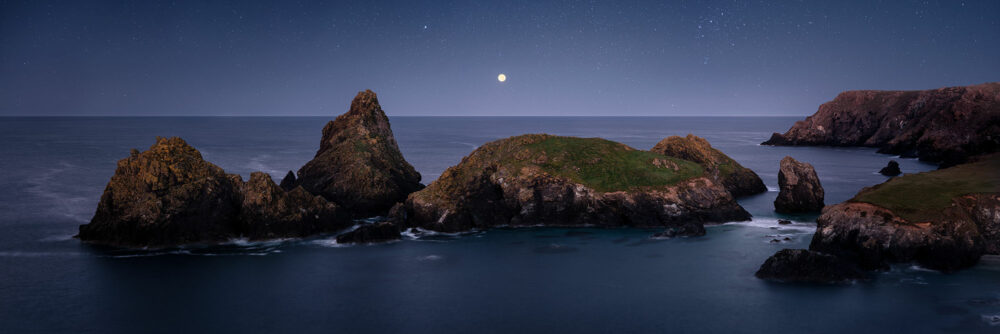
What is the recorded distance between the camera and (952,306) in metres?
32.8

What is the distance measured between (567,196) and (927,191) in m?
25.9

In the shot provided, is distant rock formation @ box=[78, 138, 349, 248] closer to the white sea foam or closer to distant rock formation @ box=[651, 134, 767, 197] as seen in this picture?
the white sea foam

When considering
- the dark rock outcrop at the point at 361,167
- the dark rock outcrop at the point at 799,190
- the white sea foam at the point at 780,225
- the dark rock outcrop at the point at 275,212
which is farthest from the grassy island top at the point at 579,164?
the dark rock outcrop at the point at 275,212

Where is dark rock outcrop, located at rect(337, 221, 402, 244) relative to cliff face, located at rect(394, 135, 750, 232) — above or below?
below

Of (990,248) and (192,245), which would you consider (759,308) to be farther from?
(192,245)

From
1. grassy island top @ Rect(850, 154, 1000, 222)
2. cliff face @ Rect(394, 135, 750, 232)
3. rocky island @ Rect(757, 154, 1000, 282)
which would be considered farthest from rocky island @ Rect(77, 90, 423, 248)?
grassy island top @ Rect(850, 154, 1000, 222)

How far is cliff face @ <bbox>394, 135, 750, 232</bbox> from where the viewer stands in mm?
52094

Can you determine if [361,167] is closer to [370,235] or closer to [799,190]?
[370,235]

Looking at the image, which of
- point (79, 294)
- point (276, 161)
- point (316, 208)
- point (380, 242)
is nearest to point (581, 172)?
point (380, 242)

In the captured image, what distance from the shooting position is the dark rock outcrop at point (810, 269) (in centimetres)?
3612

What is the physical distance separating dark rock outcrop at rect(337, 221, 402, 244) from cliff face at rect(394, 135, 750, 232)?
401 cm

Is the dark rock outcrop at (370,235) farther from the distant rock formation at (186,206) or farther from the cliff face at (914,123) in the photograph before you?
the cliff face at (914,123)

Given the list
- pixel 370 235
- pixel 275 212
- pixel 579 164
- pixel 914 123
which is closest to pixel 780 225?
pixel 579 164

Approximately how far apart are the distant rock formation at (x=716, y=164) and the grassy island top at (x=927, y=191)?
20156mm
